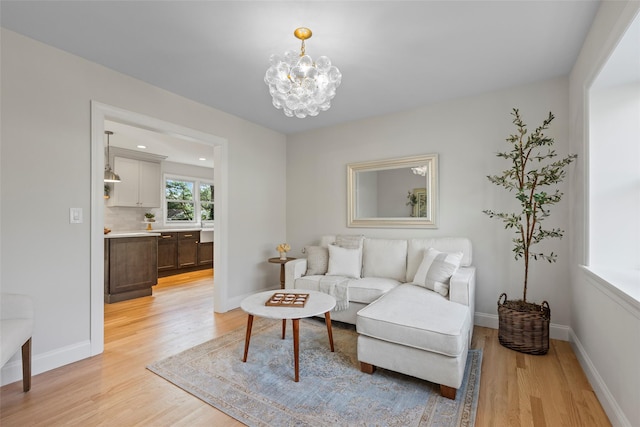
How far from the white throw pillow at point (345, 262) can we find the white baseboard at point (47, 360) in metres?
2.36

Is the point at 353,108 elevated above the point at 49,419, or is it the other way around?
the point at 353,108

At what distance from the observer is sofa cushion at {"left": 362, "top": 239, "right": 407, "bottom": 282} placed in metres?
3.40

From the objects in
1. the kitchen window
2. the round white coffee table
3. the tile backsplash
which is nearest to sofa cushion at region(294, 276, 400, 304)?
the round white coffee table

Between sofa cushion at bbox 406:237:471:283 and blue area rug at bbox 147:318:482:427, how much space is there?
0.94 metres

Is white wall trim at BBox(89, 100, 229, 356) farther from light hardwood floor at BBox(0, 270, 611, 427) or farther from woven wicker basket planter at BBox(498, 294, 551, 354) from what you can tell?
woven wicker basket planter at BBox(498, 294, 551, 354)

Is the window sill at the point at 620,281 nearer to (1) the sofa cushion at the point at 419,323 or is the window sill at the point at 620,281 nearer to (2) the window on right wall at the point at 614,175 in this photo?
(2) the window on right wall at the point at 614,175

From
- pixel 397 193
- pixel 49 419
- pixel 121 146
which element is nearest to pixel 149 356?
pixel 49 419

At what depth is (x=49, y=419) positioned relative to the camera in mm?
1726

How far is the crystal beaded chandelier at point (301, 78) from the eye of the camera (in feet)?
6.61

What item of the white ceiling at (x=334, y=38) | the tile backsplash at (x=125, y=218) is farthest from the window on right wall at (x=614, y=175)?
the tile backsplash at (x=125, y=218)

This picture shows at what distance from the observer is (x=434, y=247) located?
10.7 feet

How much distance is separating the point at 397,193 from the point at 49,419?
11.7ft

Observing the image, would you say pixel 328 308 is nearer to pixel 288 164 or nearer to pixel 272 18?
pixel 272 18

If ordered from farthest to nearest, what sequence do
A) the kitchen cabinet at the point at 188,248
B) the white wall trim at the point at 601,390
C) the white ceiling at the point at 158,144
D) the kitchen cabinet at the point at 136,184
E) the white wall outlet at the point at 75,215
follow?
the kitchen cabinet at the point at 188,248 < the kitchen cabinet at the point at 136,184 < the white ceiling at the point at 158,144 < the white wall outlet at the point at 75,215 < the white wall trim at the point at 601,390
